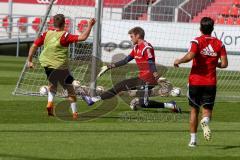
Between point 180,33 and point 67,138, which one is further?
point 180,33

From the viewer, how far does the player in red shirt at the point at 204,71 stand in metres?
12.0

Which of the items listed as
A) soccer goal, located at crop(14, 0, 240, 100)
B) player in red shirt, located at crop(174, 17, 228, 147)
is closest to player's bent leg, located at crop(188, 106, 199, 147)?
player in red shirt, located at crop(174, 17, 228, 147)

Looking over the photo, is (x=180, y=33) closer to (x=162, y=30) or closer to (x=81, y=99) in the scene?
(x=162, y=30)

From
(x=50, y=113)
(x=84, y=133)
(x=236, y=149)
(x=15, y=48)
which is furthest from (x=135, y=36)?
(x=15, y=48)

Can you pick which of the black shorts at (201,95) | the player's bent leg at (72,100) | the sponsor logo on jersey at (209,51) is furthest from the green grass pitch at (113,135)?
the sponsor logo on jersey at (209,51)

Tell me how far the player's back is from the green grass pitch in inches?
37.6

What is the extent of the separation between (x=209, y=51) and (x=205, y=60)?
15cm

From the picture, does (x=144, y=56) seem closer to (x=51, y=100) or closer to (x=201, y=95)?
(x=51, y=100)

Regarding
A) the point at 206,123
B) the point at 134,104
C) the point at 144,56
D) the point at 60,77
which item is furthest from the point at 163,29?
the point at 206,123

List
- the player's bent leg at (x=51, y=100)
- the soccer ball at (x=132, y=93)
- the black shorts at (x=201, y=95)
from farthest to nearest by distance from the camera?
1. the soccer ball at (x=132, y=93)
2. the player's bent leg at (x=51, y=100)
3. the black shorts at (x=201, y=95)

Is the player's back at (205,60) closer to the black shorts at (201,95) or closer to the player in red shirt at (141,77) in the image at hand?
the black shorts at (201,95)

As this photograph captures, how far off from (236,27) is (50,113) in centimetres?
1529

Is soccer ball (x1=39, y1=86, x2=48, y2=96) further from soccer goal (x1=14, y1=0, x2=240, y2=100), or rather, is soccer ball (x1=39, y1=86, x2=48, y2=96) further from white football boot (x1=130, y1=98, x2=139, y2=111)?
white football boot (x1=130, y1=98, x2=139, y2=111)

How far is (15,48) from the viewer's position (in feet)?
133
